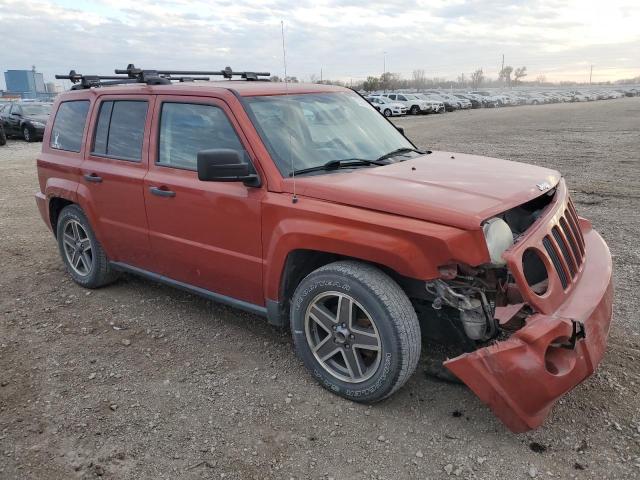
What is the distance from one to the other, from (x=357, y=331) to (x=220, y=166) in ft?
4.15

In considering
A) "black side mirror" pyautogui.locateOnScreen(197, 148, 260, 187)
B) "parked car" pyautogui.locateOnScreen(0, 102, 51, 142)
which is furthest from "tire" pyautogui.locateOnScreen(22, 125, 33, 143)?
"black side mirror" pyautogui.locateOnScreen(197, 148, 260, 187)

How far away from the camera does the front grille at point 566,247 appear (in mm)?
2996

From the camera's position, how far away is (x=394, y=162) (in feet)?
12.5

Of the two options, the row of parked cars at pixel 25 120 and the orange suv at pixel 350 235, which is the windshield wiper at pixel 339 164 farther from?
the row of parked cars at pixel 25 120

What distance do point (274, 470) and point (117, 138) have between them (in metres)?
3.03

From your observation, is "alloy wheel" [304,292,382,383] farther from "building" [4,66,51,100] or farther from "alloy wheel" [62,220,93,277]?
"building" [4,66,51,100]

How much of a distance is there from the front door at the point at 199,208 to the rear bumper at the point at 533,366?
60.7 inches

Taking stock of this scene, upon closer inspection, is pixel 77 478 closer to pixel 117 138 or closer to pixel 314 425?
pixel 314 425

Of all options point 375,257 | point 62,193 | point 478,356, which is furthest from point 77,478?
point 62,193

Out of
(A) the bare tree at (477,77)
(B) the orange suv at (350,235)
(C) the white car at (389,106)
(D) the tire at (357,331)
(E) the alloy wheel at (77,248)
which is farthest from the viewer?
(A) the bare tree at (477,77)

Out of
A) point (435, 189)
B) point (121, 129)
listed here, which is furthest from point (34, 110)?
point (435, 189)

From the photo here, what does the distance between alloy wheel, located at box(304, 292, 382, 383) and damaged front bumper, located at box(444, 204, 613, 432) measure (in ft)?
1.79

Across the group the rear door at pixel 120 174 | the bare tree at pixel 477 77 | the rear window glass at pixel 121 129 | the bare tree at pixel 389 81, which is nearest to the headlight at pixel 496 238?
the rear door at pixel 120 174

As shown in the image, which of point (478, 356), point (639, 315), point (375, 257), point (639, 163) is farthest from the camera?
point (639, 163)
